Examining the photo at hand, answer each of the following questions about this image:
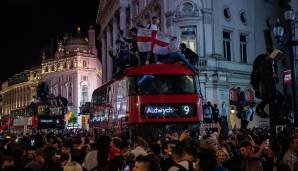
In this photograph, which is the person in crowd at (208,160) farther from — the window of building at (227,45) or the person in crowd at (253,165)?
the window of building at (227,45)

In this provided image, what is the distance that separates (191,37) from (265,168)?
32.3 m

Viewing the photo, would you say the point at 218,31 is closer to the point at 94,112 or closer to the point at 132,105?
the point at 94,112

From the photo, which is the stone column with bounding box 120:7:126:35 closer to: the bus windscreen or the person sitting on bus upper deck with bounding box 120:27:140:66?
the person sitting on bus upper deck with bounding box 120:27:140:66

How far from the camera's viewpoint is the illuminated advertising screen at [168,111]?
19245 millimetres

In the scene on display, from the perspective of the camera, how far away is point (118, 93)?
21.4 meters

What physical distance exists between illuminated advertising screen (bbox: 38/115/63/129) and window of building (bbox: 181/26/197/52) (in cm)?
1271

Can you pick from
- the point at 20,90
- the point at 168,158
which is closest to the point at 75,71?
the point at 20,90

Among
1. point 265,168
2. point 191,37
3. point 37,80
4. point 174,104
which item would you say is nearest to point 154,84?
point 174,104

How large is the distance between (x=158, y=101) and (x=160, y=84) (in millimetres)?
877

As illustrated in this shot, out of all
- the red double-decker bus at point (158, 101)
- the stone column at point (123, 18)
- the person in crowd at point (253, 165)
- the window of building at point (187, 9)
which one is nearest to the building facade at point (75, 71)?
the stone column at point (123, 18)

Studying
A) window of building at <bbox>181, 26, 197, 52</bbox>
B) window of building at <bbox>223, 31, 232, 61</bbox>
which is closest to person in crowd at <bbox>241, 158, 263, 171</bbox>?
window of building at <bbox>181, 26, 197, 52</bbox>

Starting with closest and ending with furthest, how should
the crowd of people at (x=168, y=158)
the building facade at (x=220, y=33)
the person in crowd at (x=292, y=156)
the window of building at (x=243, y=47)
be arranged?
1. the crowd of people at (x=168, y=158)
2. the person in crowd at (x=292, y=156)
3. the building facade at (x=220, y=33)
4. the window of building at (x=243, y=47)

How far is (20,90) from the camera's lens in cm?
15162

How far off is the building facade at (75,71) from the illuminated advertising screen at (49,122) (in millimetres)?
67419
